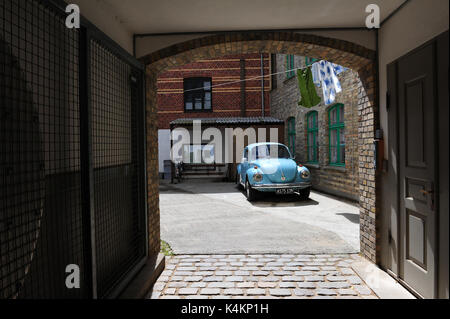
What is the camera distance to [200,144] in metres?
17.4

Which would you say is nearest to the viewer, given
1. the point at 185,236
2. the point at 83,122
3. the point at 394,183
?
the point at 83,122

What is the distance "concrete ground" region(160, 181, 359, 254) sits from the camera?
5.17 m

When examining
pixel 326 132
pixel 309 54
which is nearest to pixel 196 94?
pixel 326 132

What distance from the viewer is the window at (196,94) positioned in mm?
19484

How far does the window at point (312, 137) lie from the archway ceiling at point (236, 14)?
781 centimetres

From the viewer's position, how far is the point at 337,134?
10281mm

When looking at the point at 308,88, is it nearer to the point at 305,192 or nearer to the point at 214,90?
the point at 305,192

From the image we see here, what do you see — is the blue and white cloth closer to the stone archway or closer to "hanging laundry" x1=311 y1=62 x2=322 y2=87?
"hanging laundry" x1=311 y1=62 x2=322 y2=87

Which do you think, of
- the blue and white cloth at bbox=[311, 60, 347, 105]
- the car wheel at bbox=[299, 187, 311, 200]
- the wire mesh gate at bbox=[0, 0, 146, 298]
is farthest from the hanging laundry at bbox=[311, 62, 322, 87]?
the wire mesh gate at bbox=[0, 0, 146, 298]

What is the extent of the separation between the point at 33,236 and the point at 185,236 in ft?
12.3

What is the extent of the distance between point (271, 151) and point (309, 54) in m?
5.98

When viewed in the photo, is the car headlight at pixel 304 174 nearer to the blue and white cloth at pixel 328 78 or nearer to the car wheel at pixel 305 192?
the car wheel at pixel 305 192
